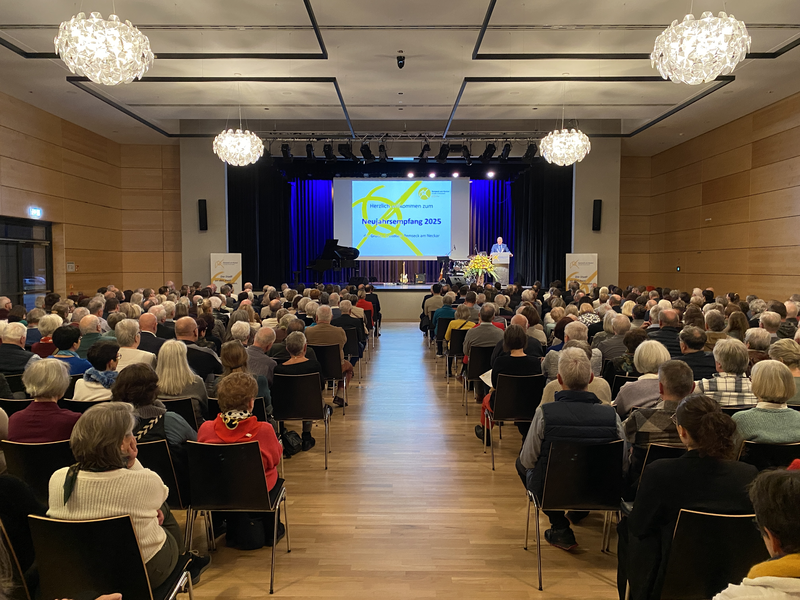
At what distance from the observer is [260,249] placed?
54.6 ft

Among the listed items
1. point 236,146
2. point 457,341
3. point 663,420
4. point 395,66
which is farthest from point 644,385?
point 236,146

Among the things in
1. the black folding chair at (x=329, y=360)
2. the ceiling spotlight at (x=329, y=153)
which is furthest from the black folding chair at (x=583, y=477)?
the ceiling spotlight at (x=329, y=153)

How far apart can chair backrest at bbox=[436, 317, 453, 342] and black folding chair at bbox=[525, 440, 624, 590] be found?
5.43 meters

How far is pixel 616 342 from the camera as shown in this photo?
5.23 meters

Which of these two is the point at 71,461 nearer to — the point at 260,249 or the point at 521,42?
the point at 521,42

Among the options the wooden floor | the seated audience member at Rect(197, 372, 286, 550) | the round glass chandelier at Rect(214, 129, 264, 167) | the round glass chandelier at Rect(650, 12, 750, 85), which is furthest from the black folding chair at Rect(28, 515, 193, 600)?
the round glass chandelier at Rect(214, 129, 264, 167)

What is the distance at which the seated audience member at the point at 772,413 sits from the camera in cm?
282

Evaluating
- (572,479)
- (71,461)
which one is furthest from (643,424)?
(71,461)

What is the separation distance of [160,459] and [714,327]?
4.71m

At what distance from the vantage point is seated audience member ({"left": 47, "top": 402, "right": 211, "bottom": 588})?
6.66 ft

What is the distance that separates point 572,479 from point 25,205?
12.3 m

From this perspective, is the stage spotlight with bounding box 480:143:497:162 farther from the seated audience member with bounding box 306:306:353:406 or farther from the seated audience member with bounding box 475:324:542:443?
the seated audience member with bounding box 475:324:542:443

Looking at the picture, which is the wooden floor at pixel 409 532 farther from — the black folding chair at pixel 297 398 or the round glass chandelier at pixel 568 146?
the round glass chandelier at pixel 568 146

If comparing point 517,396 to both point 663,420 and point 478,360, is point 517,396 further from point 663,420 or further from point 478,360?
point 663,420
